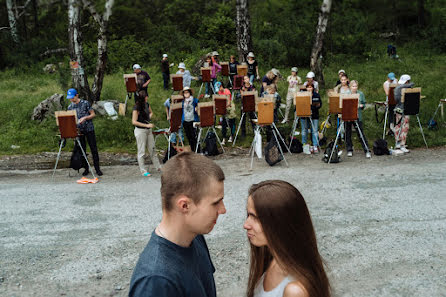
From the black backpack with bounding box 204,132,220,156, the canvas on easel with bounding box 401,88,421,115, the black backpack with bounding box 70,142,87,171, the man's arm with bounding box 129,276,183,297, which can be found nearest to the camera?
the man's arm with bounding box 129,276,183,297

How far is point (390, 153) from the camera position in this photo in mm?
11977

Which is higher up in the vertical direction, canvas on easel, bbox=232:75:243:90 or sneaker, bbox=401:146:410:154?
canvas on easel, bbox=232:75:243:90

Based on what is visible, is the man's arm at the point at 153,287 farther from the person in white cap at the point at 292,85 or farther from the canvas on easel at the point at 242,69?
the canvas on easel at the point at 242,69

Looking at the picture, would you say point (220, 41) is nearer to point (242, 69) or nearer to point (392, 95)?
point (242, 69)

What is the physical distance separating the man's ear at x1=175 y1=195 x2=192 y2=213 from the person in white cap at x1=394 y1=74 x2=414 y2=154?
10666mm

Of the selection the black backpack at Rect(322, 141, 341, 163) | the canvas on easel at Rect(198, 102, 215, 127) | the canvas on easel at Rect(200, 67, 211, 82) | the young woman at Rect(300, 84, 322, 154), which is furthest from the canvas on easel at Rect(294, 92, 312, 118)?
the canvas on easel at Rect(200, 67, 211, 82)

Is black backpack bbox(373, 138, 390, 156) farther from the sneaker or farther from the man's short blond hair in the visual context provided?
the man's short blond hair

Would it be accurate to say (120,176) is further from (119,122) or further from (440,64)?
(440,64)

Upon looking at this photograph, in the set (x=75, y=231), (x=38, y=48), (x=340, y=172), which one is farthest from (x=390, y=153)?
(x=38, y=48)

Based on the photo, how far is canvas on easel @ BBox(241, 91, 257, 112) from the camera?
12.7 m

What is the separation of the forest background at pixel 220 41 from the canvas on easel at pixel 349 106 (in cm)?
612

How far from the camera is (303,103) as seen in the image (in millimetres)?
12117

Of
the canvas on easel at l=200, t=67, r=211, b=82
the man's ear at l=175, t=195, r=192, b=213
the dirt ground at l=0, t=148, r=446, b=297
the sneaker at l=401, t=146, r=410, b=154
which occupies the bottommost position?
the dirt ground at l=0, t=148, r=446, b=297

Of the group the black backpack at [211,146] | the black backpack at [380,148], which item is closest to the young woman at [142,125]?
the black backpack at [211,146]
